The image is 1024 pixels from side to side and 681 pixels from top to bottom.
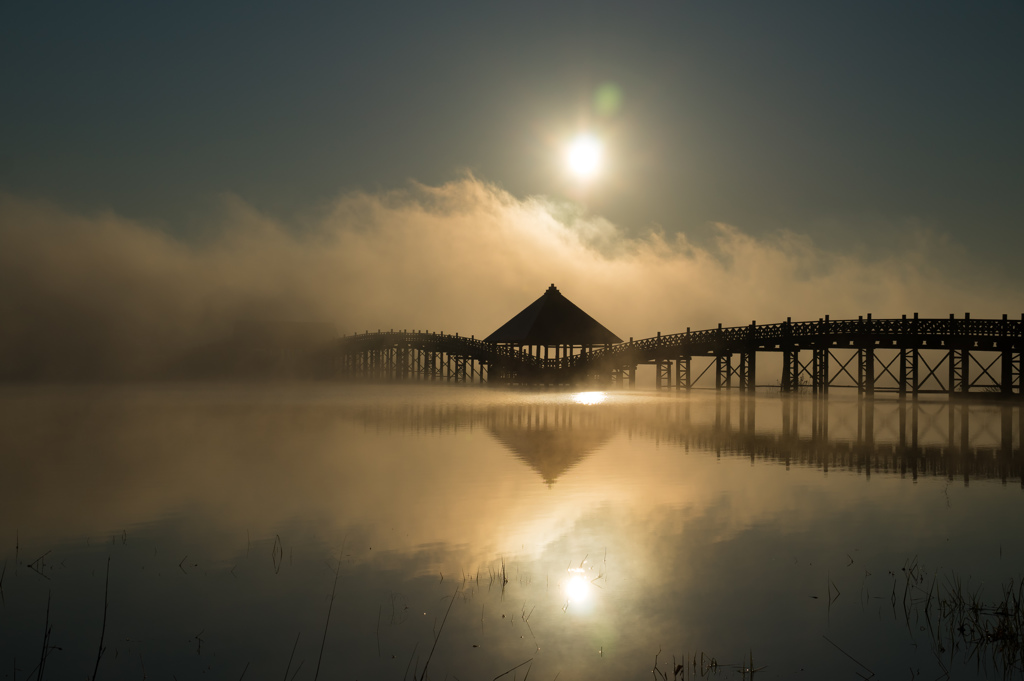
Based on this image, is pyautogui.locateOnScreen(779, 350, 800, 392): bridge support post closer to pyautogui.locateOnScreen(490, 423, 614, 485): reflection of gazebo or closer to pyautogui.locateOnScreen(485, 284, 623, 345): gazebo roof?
pyautogui.locateOnScreen(485, 284, 623, 345): gazebo roof

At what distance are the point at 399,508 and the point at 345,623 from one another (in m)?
5.12

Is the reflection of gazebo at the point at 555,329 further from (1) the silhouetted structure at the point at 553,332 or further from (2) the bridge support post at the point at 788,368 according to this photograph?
(2) the bridge support post at the point at 788,368

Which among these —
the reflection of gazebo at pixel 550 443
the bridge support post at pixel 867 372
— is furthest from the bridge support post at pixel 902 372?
the reflection of gazebo at pixel 550 443

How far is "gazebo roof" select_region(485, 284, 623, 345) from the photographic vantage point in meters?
58.5

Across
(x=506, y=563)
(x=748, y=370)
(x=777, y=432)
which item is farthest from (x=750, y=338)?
(x=506, y=563)

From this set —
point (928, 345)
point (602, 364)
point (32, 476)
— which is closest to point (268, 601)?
point (32, 476)

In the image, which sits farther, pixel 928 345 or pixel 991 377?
pixel 991 377

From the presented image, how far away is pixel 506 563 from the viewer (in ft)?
28.3

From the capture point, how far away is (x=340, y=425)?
1014 inches

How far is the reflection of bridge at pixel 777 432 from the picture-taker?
1717 centimetres

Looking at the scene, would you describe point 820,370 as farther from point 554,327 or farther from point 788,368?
point 554,327

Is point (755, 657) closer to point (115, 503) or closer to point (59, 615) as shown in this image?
point (59, 615)

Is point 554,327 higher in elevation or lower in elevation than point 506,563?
Result: higher

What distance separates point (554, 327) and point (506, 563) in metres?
50.7
